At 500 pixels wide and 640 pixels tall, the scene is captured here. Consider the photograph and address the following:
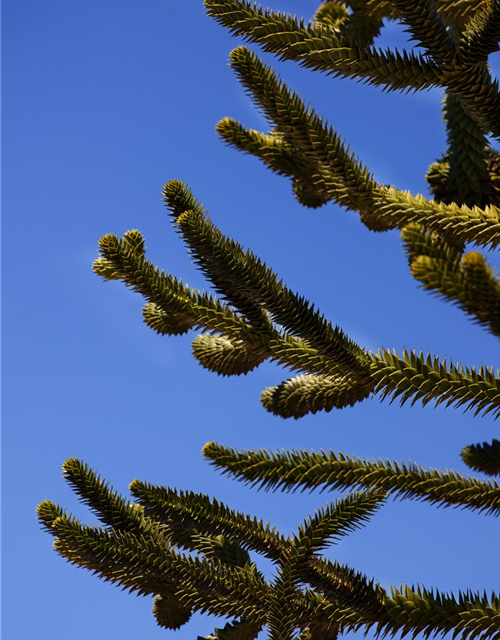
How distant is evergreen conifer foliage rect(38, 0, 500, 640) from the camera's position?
9.85 ft

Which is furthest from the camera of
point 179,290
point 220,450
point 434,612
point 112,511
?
point 179,290

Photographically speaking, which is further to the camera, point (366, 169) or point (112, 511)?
point (366, 169)

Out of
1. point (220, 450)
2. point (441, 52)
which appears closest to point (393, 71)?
point (441, 52)

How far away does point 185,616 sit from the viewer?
13.2 feet

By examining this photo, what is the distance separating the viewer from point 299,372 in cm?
338

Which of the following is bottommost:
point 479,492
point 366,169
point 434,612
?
point 434,612

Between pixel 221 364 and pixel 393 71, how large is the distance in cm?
208

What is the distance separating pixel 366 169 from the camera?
362 centimetres

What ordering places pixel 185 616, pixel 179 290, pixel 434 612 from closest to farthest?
pixel 434 612, pixel 179 290, pixel 185 616

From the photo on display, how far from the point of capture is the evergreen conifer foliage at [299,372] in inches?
118

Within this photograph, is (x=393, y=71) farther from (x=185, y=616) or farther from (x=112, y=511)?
(x=185, y=616)

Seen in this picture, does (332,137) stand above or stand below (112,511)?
above

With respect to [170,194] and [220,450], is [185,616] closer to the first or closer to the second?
[220,450]

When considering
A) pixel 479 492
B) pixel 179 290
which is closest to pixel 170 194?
pixel 179 290
